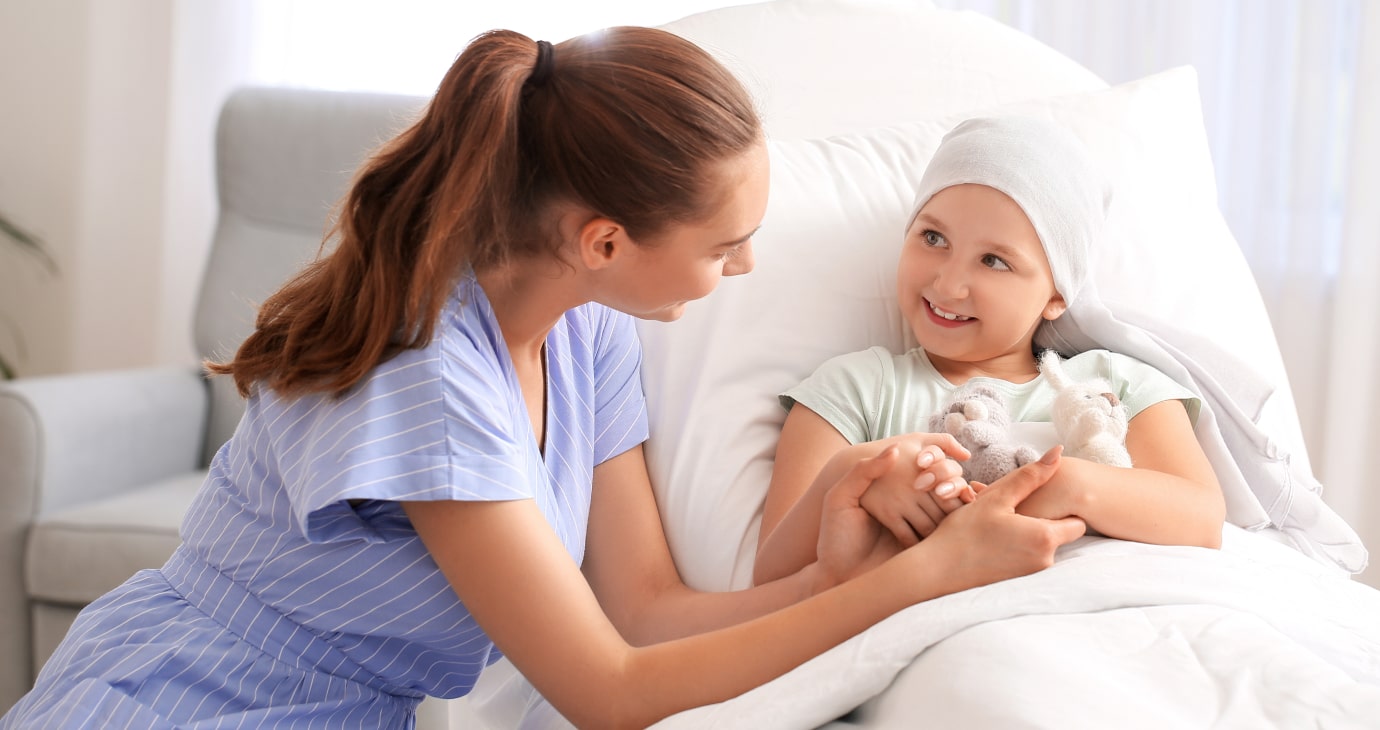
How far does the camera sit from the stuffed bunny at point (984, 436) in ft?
2.92

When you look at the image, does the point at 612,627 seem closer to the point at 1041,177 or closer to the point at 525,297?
the point at 525,297

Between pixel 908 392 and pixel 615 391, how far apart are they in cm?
29

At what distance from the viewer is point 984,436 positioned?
89cm

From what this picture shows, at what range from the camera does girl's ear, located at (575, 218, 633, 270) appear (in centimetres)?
84

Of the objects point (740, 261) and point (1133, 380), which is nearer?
point (740, 261)

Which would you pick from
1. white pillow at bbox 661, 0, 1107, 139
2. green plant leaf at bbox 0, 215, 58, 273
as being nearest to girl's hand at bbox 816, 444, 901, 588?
white pillow at bbox 661, 0, 1107, 139

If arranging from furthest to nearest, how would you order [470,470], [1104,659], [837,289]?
[837,289] → [470,470] → [1104,659]

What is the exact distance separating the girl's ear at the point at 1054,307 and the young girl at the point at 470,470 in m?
0.34

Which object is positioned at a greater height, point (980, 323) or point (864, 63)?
point (864, 63)

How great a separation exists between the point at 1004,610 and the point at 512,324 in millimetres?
463

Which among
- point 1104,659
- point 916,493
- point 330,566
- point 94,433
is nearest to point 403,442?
point 330,566

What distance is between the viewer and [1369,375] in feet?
6.49

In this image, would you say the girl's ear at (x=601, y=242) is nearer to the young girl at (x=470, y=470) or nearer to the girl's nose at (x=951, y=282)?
the young girl at (x=470, y=470)

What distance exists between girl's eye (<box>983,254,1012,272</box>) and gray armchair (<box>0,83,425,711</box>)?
706mm
